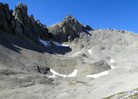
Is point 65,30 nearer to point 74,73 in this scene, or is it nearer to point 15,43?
point 15,43

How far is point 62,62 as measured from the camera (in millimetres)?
51875

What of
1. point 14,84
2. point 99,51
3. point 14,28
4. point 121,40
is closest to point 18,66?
point 14,84

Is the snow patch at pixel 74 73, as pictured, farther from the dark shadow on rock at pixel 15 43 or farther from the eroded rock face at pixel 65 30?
the eroded rock face at pixel 65 30

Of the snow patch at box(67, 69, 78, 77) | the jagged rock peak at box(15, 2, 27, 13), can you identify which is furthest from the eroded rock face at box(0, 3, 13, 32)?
the snow patch at box(67, 69, 78, 77)

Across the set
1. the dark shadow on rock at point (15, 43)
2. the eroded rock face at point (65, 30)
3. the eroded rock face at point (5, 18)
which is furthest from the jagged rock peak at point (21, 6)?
the dark shadow on rock at point (15, 43)

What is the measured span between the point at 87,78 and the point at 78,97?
68.1 ft

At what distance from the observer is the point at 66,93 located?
21734 millimetres

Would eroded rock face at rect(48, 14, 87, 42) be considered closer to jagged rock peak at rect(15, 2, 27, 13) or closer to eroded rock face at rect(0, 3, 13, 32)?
jagged rock peak at rect(15, 2, 27, 13)

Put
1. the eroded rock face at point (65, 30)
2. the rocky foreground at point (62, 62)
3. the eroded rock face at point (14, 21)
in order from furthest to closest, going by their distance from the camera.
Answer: the eroded rock face at point (65, 30), the eroded rock face at point (14, 21), the rocky foreground at point (62, 62)

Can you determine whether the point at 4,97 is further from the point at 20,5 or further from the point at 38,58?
the point at 20,5

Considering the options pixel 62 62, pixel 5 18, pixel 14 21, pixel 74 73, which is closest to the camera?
pixel 74 73

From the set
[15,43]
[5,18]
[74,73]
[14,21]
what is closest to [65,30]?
[14,21]

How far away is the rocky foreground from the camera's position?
21.3m

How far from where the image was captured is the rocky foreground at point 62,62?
2130 cm
